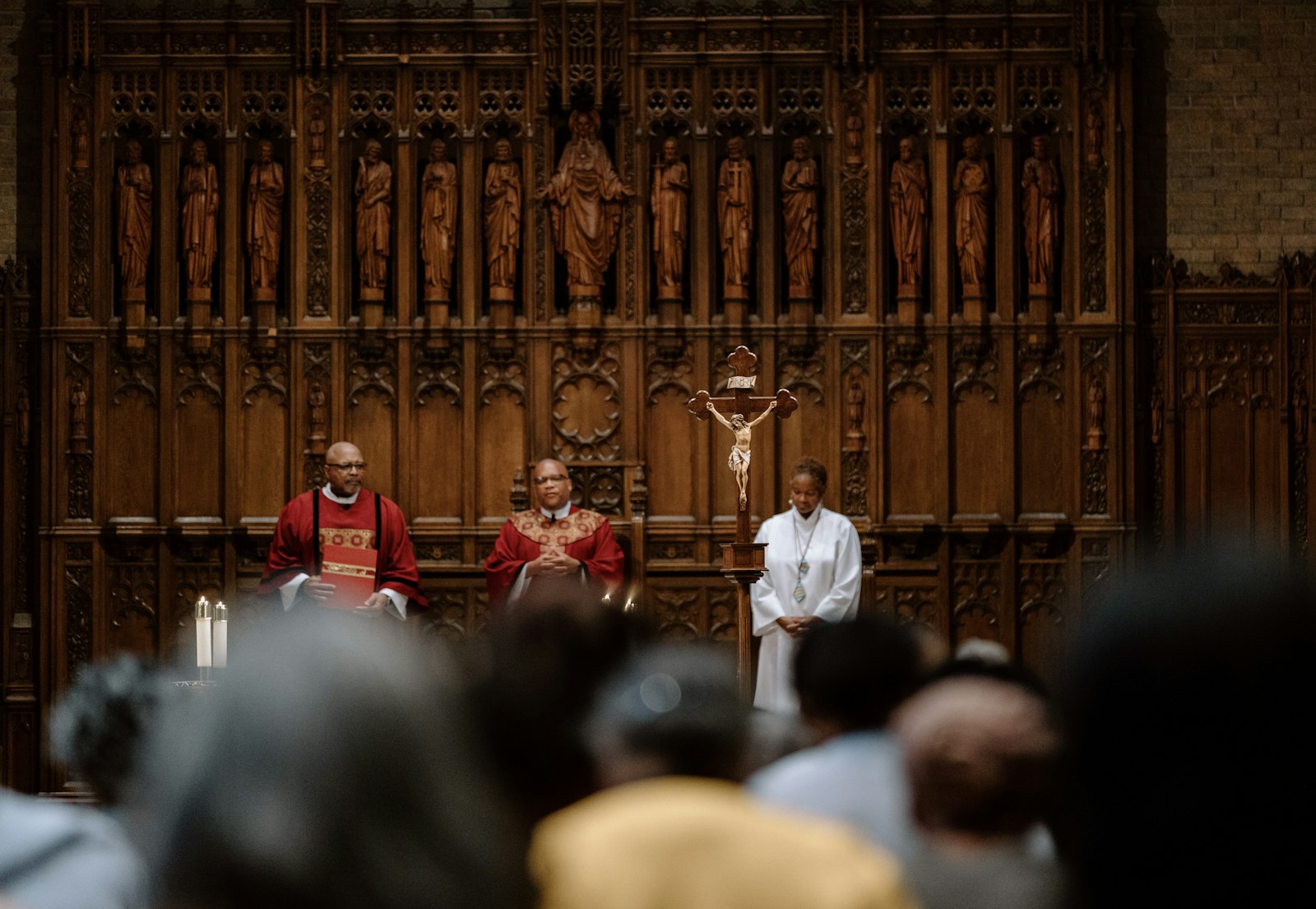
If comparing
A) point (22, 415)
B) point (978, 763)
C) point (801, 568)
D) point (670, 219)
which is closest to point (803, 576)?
point (801, 568)

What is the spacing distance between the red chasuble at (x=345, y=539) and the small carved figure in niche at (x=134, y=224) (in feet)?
8.51

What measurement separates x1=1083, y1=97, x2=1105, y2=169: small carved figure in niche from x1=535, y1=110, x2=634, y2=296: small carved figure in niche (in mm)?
3790

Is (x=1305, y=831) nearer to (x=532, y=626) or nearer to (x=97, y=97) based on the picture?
(x=532, y=626)

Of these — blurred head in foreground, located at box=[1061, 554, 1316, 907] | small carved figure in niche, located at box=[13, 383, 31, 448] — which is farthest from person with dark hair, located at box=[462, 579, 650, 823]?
small carved figure in niche, located at box=[13, 383, 31, 448]

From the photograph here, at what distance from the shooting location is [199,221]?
1260cm

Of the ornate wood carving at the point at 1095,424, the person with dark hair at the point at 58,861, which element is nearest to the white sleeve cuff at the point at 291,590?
the ornate wood carving at the point at 1095,424

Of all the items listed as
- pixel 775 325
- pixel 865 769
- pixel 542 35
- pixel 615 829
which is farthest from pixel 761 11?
pixel 615 829

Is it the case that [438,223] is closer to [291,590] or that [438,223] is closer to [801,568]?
[291,590]

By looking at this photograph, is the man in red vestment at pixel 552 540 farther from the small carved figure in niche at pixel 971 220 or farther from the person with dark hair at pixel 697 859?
the person with dark hair at pixel 697 859

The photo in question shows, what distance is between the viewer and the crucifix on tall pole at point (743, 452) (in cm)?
971

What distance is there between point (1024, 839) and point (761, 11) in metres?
11.1

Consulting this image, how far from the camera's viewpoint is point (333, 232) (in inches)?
496

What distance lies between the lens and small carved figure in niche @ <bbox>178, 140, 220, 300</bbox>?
1255 cm

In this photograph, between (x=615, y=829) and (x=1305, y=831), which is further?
(x=615, y=829)
